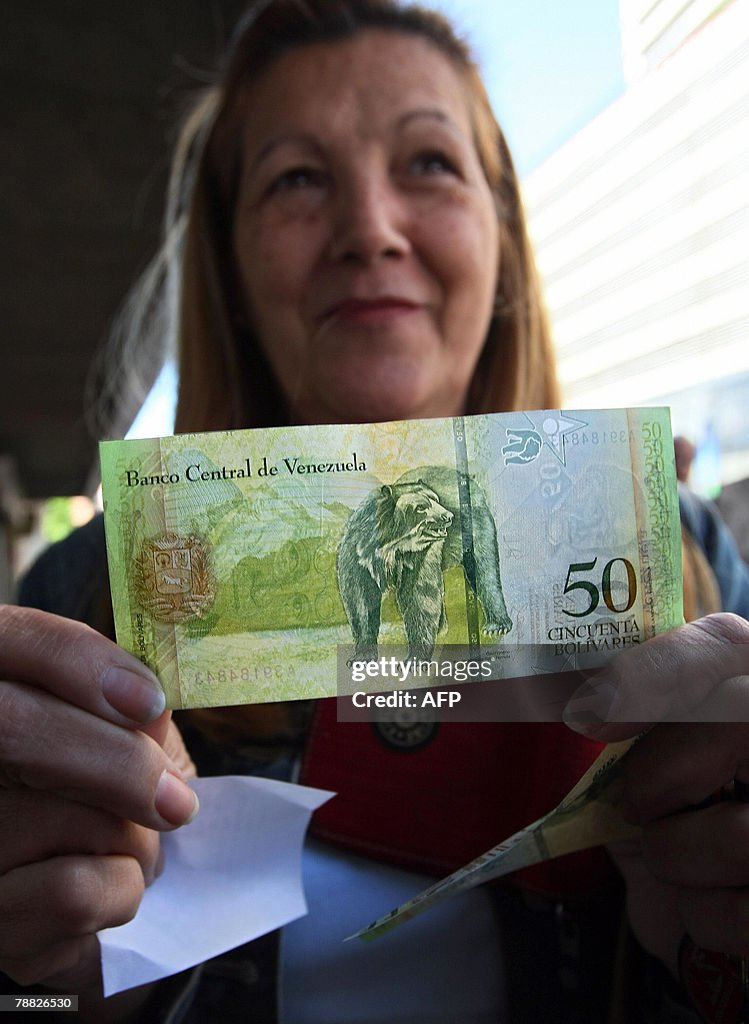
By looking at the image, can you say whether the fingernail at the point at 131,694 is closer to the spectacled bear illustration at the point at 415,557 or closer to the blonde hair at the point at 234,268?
the spectacled bear illustration at the point at 415,557

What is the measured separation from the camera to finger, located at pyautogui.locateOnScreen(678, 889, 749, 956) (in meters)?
0.48

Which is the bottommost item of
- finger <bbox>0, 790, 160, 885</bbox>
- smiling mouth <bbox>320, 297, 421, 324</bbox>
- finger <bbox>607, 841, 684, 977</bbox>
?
finger <bbox>607, 841, 684, 977</bbox>

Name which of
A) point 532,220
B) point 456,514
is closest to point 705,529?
point 532,220

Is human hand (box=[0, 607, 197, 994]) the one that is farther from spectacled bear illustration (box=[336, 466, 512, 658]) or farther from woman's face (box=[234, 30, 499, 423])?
woman's face (box=[234, 30, 499, 423])

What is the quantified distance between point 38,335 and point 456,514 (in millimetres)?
4638

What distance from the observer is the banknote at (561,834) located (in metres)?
0.49

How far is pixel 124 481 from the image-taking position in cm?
48

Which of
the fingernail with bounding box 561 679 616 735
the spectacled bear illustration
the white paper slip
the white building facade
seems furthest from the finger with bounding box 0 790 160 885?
the white building facade

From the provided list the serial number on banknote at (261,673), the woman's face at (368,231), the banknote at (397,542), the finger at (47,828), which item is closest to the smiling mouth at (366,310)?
the woman's face at (368,231)

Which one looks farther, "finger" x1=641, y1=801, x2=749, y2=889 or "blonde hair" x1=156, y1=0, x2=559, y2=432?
"blonde hair" x1=156, y1=0, x2=559, y2=432

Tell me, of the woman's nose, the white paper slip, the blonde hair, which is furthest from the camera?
the blonde hair

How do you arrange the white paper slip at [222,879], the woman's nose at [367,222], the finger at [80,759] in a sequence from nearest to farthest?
the finger at [80,759]
the white paper slip at [222,879]
the woman's nose at [367,222]

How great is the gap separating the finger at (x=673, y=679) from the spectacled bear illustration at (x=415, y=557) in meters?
0.08

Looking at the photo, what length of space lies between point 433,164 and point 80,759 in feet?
2.28
